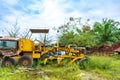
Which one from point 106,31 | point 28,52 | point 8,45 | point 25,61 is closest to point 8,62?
point 25,61

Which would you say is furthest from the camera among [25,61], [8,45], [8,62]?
[8,45]

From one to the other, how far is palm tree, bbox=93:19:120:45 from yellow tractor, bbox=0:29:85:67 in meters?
22.4

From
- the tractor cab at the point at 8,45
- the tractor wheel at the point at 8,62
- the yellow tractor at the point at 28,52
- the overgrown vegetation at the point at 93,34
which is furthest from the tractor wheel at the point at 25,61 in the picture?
the overgrown vegetation at the point at 93,34

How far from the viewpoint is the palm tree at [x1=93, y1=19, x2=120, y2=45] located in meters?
38.6

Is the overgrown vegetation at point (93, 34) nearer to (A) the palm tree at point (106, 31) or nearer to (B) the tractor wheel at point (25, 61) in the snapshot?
(A) the palm tree at point (106, 31)

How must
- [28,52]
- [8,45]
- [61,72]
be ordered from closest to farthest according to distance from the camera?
[61,72], [8,45], [28,52]

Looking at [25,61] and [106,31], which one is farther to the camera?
[106,31]

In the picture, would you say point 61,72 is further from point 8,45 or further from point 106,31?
point 106,31

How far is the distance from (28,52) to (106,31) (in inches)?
928

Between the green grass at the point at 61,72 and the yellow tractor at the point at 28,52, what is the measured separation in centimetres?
62

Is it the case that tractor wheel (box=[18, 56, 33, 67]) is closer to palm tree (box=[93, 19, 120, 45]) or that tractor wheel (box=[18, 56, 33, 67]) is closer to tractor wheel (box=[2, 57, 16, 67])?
tractor wheel (box=[2, 57, 16, 67])

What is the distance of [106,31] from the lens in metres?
38.4

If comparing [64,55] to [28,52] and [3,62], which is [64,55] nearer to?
[28,52]

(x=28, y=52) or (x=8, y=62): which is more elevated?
(x=28, y=52)
